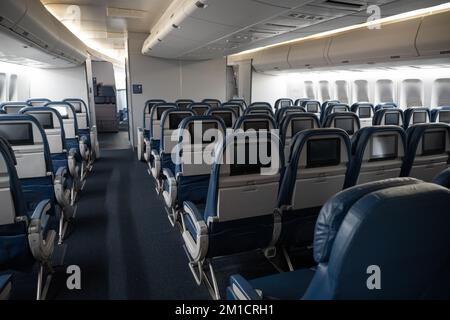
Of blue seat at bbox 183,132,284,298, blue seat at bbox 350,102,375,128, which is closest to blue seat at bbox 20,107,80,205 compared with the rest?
blue seat at bbox 183,132,284,298

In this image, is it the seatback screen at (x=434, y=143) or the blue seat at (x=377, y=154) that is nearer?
the blue seat at (x=377, y=154)

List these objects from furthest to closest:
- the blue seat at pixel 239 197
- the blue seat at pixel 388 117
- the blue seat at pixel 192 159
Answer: the blue seat at pixel 388 117 → the blue seat at pixel 192 159 → the blue seat at pixel 239 197

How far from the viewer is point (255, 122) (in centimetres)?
492

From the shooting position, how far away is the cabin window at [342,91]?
39.0 ft

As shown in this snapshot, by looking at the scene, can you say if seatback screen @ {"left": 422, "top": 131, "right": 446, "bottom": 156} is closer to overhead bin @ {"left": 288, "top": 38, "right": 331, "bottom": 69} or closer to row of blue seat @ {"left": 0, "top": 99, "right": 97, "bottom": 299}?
row of blue seat @ {"left": 0, "top": 99, "right": 97, "bottom": 299}

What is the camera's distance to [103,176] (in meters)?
7.45

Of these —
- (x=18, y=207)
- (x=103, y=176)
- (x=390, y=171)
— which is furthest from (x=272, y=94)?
(x=18, y=207)

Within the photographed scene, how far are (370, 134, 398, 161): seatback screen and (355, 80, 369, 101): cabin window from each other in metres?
8.56

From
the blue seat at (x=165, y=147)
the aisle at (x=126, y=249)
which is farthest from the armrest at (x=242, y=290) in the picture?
the blue seat at (x=165, y=147)

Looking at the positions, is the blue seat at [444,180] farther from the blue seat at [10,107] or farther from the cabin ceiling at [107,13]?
the blue seat at [10,107]

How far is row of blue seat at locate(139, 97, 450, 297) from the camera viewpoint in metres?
2.68

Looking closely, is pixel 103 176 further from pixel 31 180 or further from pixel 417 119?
pixel 417 119

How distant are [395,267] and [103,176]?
716cm

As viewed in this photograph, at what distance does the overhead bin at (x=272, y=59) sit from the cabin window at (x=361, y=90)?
2.60 metres
